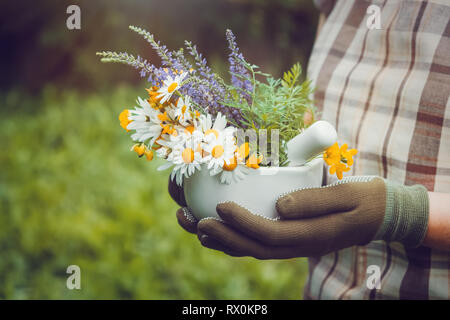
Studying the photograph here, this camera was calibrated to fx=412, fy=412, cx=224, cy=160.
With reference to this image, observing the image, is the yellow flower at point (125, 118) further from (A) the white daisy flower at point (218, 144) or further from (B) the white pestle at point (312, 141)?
(B) the white pestle at point (312, 141)

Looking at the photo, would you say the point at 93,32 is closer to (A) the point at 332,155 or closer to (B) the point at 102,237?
(B) the point at 102,237

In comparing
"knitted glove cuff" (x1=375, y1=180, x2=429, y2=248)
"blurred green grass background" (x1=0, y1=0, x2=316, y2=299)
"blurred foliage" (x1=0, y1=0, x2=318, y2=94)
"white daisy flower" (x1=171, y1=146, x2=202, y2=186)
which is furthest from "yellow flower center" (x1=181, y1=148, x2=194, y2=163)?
"blurred foliage" (x1=0, y1=0, x2=318, y2=94)

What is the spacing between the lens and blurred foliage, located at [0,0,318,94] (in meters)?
2.97

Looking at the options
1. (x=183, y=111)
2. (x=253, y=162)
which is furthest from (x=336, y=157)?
(x=183, y=111)

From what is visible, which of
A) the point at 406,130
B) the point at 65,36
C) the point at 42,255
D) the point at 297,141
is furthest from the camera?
the point at 65,36

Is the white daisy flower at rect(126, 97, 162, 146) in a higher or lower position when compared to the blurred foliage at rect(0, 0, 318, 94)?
lower

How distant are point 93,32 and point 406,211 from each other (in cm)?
333

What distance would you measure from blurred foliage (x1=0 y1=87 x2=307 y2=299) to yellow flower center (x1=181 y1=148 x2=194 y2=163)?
1.35 m

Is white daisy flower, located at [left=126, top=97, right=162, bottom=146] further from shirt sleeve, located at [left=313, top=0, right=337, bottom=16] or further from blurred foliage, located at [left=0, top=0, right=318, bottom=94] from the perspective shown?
blurred foliage, located at [left=0, top=0, right=318, bottom=94]

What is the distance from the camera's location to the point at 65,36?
11.5ft

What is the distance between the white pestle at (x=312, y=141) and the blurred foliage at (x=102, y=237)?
1.35 meters

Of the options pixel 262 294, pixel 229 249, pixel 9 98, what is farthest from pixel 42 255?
pixel 9 98
